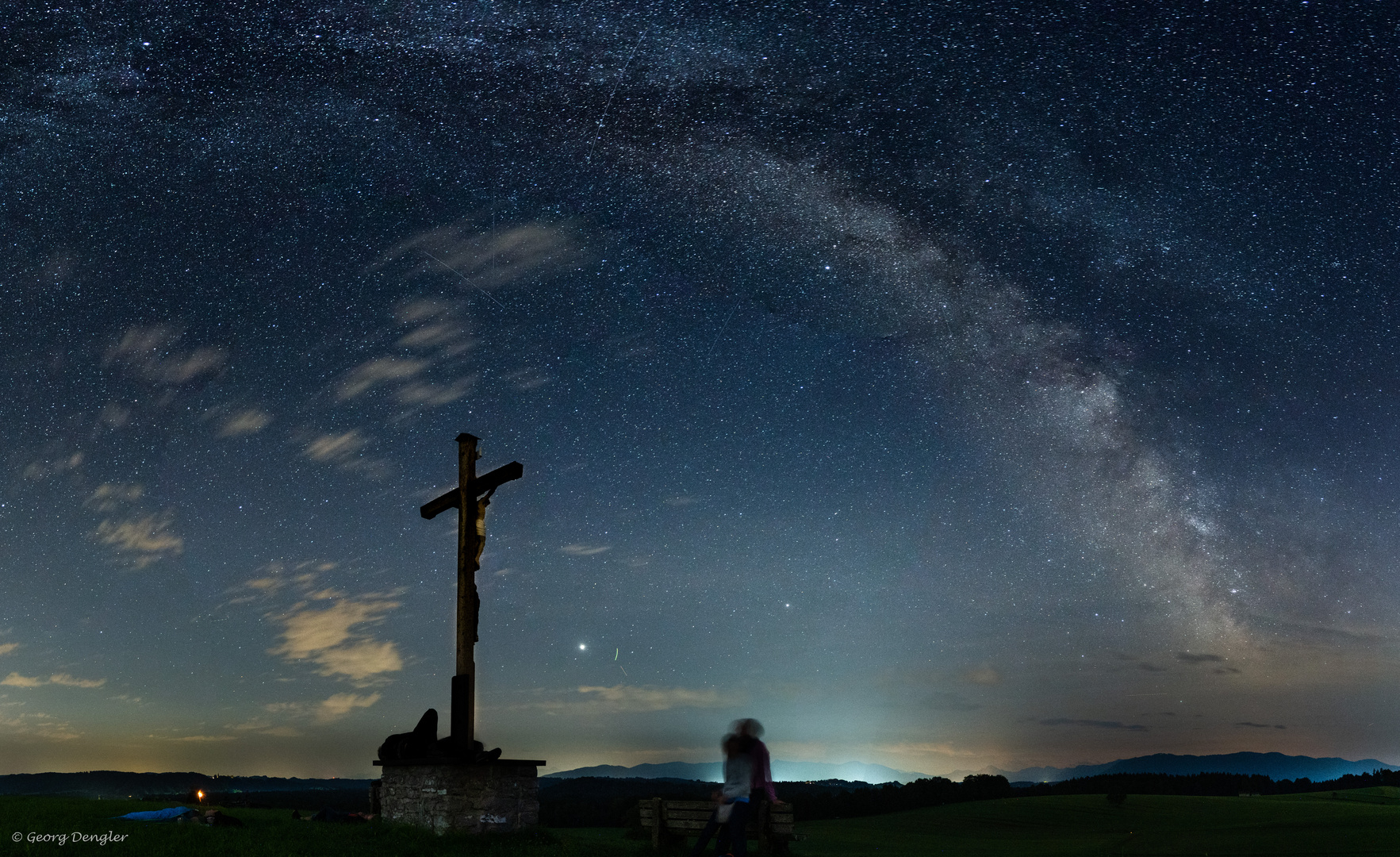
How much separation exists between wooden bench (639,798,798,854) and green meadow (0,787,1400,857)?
31cm

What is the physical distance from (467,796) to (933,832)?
5093 cm

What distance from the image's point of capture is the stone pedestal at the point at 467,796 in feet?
43.2

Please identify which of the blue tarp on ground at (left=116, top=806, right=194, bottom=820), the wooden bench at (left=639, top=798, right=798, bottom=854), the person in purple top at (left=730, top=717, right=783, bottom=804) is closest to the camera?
the person in purple top at (left=730, top=717, right=783, bottom=804)

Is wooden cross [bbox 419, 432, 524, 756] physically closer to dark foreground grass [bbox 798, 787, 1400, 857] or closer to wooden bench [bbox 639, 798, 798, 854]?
wooden bench [bbox 639, 798, 798, 854]

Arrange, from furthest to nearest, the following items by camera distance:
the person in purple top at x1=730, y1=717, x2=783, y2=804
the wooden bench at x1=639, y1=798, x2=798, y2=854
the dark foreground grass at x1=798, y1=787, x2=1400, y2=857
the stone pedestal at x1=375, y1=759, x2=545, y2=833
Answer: the dark foreground grass at x1=798, y1=787, x2=1400, y2=857 → the stone pedestal at x1=375, y1=759, x2=545, y2=833 → the wooden bench at x1=639, y1=798, x2=798, y2=854 → the person in purple top at x1=730, y1=717, x2=783, y2=804

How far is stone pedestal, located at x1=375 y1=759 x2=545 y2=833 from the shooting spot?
43.2 ft

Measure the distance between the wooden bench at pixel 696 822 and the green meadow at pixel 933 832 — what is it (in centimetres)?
31

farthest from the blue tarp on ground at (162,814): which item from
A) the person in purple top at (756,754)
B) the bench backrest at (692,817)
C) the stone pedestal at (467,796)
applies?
the person in purple top at (756,754)

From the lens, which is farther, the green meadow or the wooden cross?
the wooden cross

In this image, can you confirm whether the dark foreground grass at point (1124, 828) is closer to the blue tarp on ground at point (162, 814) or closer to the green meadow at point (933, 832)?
the green meadow at point (933, 832)

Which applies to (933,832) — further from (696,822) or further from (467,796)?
(467,796)

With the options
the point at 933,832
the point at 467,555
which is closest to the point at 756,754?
the point at 467,555

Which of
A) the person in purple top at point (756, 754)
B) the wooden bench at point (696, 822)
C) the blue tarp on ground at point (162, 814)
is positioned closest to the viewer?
the person in purple top at point (756, 754)

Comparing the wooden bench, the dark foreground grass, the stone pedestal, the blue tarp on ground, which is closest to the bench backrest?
the wooden bench
